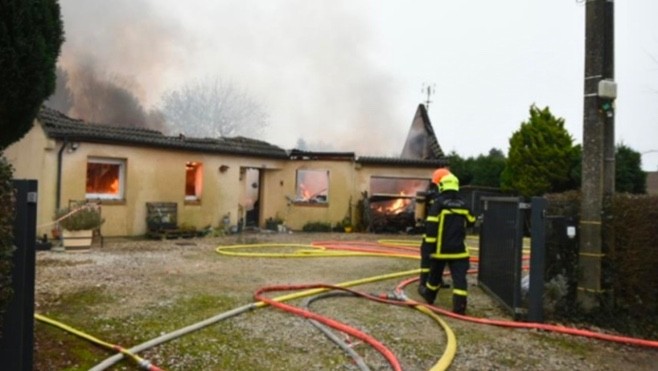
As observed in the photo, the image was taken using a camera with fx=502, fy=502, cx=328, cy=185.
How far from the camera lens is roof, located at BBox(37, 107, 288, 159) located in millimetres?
12332

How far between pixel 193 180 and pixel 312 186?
14.0 feet

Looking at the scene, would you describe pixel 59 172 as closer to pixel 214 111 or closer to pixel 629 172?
pixel 629 172

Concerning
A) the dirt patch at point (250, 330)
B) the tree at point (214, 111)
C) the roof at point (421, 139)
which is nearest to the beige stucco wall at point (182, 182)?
the dirt patch at point (250, 330)

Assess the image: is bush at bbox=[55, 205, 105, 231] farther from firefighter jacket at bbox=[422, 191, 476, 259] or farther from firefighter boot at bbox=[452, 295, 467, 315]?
firefighter boot at bbox=[452, 295, 467, 315]

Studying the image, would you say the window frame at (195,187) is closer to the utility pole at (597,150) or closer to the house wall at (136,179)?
the house wall at (136,179)

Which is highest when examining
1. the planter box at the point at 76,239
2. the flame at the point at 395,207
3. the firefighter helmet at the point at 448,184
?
the firefighter helmet at the point at 448,184

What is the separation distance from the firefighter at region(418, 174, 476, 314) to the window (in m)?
10.2

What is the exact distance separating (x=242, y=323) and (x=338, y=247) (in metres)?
6.96

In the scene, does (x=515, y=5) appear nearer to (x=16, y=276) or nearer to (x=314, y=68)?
(x=314, y=68)

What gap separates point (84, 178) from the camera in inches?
502

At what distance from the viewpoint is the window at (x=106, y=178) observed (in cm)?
1341

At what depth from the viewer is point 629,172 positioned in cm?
1526

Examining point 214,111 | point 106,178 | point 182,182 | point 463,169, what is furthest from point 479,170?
point 214,111

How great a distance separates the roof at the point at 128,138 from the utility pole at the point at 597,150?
36.6ft
